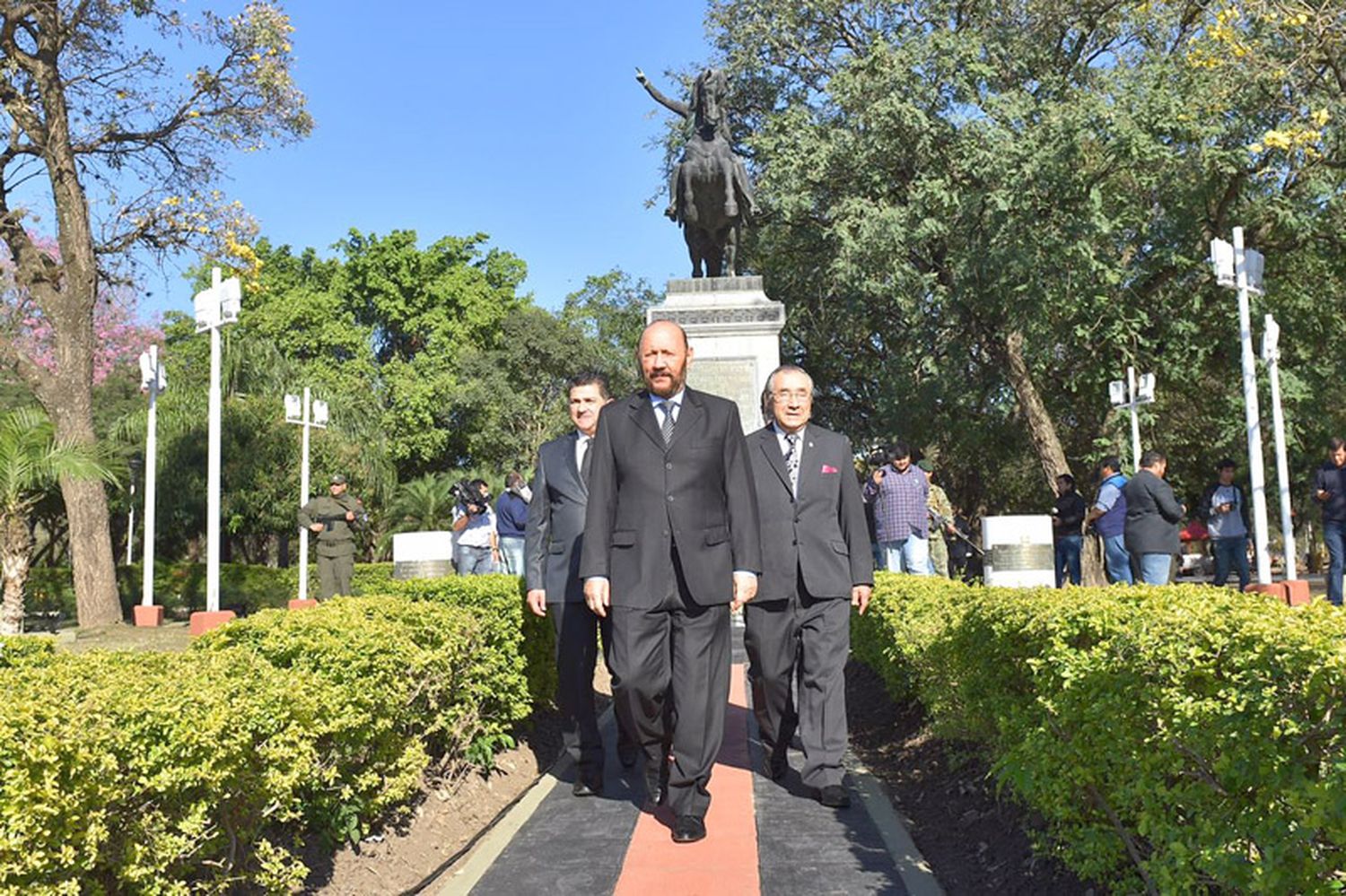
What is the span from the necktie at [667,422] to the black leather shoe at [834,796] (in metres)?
1.87

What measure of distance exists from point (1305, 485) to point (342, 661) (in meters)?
34.6

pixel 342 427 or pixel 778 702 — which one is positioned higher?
pixel 342 427

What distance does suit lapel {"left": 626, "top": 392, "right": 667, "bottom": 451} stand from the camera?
16.9 feet

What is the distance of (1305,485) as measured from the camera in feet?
108

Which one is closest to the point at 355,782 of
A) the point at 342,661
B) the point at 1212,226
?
the point at 342,661

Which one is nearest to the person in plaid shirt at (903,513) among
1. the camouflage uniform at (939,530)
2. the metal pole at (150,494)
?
the camouflage uniform at (939,530)

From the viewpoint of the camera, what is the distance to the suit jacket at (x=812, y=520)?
5.86 meters

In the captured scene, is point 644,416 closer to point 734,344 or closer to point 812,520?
point 812,520

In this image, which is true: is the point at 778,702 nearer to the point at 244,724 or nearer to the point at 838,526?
the point at 838,526

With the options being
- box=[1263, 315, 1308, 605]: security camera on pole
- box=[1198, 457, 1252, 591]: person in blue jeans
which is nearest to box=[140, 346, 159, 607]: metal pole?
box=[1198, 457, 1252, 591]: person in blue jeans

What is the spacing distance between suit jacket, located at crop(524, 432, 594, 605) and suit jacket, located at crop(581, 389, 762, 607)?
0.94 meters

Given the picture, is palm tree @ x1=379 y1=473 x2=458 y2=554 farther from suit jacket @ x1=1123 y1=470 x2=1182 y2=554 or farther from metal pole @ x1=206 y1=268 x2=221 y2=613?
suit jacket @ x1=1123 y1=470 x2=1182 y2=554

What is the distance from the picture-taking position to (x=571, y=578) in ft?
19.8

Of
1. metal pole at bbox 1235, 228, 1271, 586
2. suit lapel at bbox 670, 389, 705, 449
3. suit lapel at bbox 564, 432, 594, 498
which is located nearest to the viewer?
suit lapel at bbox 670, 389, 705, 449
